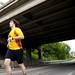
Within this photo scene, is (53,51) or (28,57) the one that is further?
(53,51)

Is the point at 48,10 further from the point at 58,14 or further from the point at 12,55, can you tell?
the point at 12,55

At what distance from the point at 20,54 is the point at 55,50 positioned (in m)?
77.0

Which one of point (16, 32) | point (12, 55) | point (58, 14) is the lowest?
point (12, 55)

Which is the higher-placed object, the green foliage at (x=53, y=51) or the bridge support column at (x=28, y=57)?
the green foliage at (x=53, y=51)

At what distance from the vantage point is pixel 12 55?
766 centimetres

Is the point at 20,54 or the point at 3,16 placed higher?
the point at 3,16

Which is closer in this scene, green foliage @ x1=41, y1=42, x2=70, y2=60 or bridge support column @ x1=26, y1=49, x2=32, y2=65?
bridge support column @ x1=26, y1=49, x2=32, y2=65

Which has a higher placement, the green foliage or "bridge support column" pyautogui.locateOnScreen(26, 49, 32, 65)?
the green foliage

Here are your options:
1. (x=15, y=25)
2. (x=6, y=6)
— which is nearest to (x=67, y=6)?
(x=6, y=6)

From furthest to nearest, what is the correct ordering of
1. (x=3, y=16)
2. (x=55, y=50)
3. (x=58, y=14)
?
(x=55, y=50) < (x=3, y=16) < (x=58, y=14)

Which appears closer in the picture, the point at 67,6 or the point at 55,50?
the point at 67,6

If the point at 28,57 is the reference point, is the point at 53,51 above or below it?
above

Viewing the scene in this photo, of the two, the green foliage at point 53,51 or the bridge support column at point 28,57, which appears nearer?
the bridge support column at point 28,57

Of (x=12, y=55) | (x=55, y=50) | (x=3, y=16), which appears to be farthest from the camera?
(x=55, y=50)
